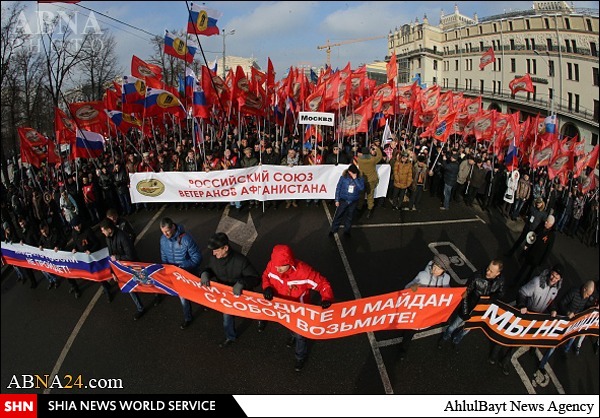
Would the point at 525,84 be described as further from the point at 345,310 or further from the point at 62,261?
the point at 62,261

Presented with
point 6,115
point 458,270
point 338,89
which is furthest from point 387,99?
point 6,115

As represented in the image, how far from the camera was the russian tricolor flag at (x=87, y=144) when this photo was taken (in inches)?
344

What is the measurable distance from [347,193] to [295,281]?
356 centimetres

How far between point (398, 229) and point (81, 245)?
21.6 ft

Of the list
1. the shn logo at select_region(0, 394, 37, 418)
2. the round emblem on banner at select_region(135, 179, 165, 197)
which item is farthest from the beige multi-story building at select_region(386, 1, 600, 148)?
the shn logo at select_region(0, 394, 37, 418)

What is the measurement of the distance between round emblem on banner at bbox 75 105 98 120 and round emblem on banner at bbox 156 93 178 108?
1738 millimetres

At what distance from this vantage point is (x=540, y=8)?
41.0 m

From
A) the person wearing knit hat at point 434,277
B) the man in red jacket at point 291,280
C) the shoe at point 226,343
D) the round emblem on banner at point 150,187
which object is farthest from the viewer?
the round emblem on banner at point 150,187

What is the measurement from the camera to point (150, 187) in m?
9.15

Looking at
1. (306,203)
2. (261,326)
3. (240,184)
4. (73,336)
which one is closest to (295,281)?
(261,326)

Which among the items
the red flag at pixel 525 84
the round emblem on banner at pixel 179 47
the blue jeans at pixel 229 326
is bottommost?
the blue jeans at pixel 229 326

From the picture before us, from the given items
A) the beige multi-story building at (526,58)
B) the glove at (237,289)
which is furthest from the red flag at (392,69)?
the beige multi-story building at (526,58)

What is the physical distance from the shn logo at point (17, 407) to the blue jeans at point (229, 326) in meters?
2.23

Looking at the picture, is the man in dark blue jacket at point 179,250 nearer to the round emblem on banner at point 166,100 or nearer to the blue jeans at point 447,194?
the round emblem on banner at point 166,100
